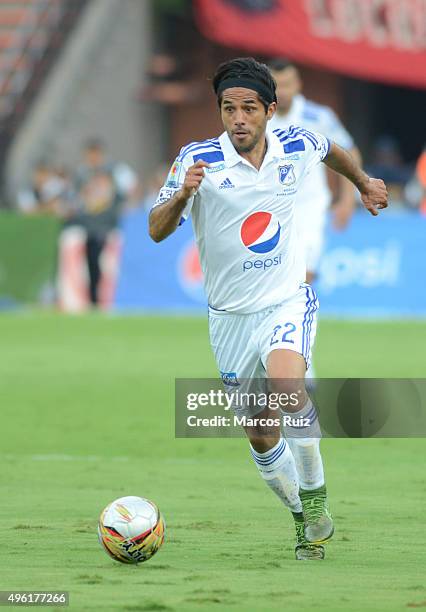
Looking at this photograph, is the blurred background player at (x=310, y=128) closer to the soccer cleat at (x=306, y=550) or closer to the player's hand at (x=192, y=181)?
the soccer cleat at (x=306, y=550)

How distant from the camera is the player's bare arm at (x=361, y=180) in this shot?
8109mm

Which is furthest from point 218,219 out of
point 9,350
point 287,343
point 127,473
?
point 9,350

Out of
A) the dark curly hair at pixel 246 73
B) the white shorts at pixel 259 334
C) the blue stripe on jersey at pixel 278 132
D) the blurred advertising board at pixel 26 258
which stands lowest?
the blurred advertising board at pixel 26 258

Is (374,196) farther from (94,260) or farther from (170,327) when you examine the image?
(94,260)

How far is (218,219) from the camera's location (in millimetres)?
7676

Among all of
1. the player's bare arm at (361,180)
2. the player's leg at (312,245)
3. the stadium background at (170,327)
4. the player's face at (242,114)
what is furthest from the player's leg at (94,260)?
the player's face at (242,114)

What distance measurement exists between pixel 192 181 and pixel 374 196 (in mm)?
1289

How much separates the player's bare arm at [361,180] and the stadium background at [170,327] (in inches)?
65.0

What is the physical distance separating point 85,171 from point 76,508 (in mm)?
16073

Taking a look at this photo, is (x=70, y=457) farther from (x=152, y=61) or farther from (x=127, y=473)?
(x=152, y=61)

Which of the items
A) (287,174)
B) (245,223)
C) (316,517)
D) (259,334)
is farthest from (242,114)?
(316,517)

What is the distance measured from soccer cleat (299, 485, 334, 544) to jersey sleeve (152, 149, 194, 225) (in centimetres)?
143

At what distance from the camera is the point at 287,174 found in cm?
779

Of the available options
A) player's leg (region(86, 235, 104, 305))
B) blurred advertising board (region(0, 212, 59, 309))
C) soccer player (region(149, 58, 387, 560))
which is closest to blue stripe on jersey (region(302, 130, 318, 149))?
soccer player (region(149, 58, 387, 560))
